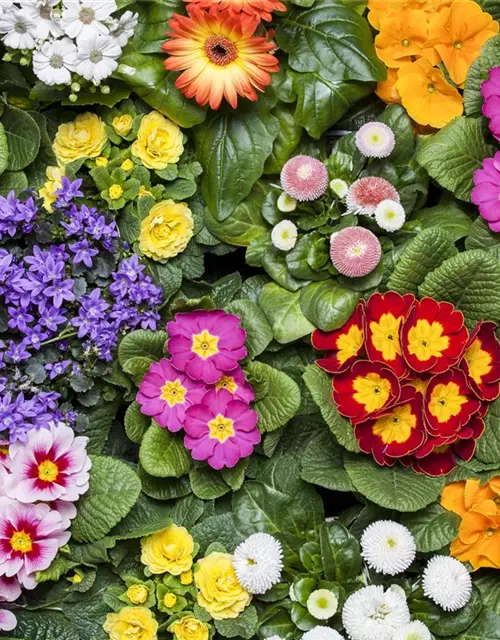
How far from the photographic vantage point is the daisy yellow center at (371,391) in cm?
160

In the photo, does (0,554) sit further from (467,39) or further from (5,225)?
(467,39)

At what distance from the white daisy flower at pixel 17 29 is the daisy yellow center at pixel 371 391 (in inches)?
32.3

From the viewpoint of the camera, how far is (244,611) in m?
1.61

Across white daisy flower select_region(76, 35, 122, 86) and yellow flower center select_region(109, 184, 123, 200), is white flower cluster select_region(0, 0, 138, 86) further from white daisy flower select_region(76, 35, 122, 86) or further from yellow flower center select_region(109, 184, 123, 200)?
yellow flower center select_region(109, 184, 123, 200)

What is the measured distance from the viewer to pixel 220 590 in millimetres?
1589

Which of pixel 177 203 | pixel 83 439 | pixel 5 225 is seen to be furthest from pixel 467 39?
pixel 83 439

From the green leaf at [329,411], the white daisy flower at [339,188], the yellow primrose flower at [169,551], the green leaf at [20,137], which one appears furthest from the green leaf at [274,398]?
the green leaf at [20,137]

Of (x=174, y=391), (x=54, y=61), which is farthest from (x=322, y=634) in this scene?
(x=54, y=61)

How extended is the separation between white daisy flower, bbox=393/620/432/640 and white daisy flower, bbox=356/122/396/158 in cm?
82

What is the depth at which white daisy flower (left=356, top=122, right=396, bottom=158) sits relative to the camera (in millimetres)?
1623

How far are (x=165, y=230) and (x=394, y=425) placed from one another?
0.55 m

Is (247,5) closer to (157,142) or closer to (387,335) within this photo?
(157,142)

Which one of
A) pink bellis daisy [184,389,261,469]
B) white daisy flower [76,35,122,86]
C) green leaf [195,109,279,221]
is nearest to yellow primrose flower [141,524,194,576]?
pink bellis daisy [184,389,261,469]

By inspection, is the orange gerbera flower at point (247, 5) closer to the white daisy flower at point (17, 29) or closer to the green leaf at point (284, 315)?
the white daisy flower at point (17, 29)
